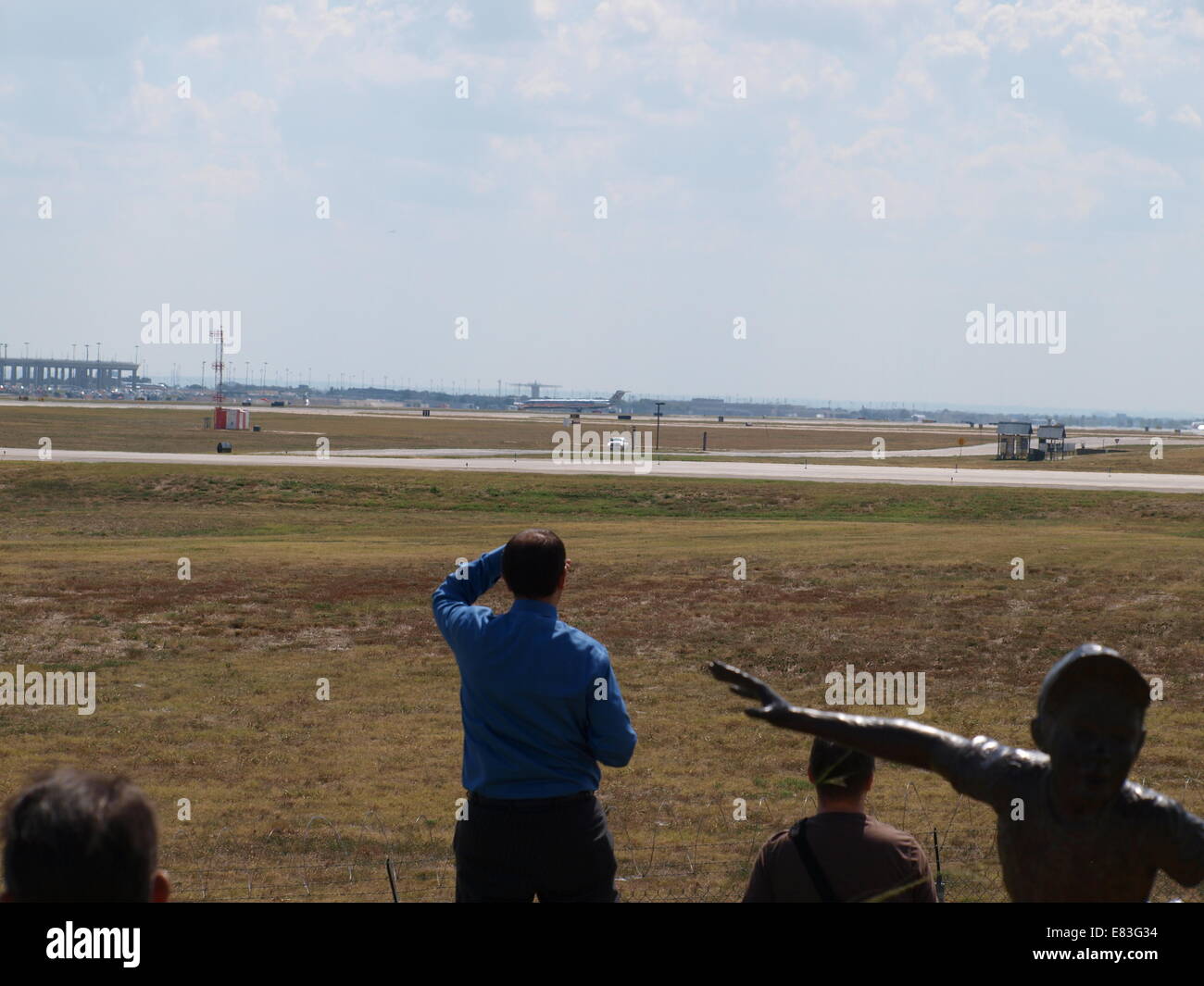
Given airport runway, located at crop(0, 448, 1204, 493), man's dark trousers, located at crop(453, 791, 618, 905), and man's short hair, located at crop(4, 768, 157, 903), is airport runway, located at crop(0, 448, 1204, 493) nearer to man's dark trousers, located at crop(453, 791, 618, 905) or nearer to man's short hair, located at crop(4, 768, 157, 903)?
man's dark trousers, located at crop(453, 791, 618, 905)

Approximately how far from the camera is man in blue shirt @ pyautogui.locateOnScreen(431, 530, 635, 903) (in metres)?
5.11

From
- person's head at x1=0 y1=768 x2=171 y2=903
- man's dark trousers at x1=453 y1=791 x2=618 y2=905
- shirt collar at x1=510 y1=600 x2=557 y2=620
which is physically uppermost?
shirt collar at x1=510 y1=600 x2=557 y2=620

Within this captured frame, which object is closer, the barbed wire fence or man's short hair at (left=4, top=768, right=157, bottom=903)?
man's short hair at (left=4, top=768, right=157, bottom=903)

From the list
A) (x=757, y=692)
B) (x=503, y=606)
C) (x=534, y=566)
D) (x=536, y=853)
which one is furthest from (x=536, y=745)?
(x=503, y=606)

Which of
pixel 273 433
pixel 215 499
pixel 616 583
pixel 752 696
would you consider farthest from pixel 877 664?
pixel 273 433

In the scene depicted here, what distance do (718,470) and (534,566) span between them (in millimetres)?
56727

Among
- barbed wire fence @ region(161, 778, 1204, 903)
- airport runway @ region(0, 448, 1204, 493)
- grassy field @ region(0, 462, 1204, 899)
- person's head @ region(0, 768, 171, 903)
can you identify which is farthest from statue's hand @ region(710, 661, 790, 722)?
airport runway @ region(0, 448, 1204, 493)

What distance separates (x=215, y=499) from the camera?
46656mm

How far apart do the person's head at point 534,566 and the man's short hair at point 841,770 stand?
1460 mm

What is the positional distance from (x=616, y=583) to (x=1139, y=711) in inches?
936

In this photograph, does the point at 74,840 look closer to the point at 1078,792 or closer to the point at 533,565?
the point at 1078,792

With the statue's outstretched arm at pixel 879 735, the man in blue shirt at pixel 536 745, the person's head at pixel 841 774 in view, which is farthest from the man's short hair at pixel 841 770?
the statue's outstretched arm at pixel 879 735

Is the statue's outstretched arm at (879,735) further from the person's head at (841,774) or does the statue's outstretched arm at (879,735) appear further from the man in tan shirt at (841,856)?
the person's head at (841,774)
